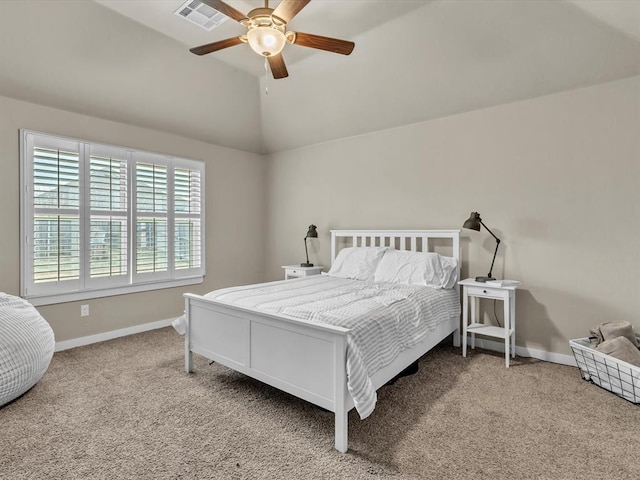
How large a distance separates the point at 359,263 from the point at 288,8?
2.52 meters

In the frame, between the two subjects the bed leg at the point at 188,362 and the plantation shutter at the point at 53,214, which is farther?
the plantation shutter at the point at 53,214

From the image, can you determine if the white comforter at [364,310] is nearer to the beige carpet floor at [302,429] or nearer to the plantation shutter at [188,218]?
the beige carpet floor at [302,429]

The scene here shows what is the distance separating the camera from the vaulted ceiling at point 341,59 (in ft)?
8.85

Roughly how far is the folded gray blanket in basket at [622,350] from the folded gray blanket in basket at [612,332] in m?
0.07

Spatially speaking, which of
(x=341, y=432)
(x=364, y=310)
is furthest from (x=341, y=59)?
(x=341, y=432)

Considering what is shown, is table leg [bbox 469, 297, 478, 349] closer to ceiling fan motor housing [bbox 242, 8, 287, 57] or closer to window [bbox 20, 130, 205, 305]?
ceiling fan motor housing [bbox 242, 8, 287, 57]

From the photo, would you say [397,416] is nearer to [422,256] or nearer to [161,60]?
[422,256]

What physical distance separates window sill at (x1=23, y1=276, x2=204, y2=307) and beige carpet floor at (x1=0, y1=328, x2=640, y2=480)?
0.75 m

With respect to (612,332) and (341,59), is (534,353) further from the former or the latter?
(341,59)

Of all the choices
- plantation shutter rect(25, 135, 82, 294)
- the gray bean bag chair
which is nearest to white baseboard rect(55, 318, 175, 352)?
plantation shutter rect(25, 135, 82, 294)

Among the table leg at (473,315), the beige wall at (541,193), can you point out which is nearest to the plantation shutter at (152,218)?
the beige wall at (541,193)

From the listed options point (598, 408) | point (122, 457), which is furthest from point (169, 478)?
point (598, 408)

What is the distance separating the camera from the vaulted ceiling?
2.70 meters

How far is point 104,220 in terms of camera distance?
12.2 ft
